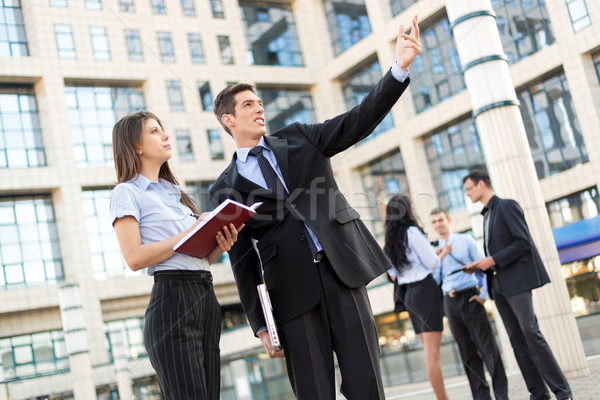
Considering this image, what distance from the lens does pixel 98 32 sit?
2900cm

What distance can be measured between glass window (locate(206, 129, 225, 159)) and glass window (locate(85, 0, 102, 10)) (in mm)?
6807

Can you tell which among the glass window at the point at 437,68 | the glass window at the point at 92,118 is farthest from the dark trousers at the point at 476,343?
the glass window at the point at 92,118

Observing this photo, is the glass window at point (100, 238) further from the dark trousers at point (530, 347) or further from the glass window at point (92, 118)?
the dark trousers at point (530, 347)

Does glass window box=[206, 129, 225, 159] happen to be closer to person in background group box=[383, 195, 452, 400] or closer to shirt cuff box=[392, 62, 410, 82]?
person in background group box=[383, 195, 452, 400]

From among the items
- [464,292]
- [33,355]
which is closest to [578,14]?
[464,292]

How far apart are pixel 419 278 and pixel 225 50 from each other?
87.2ft

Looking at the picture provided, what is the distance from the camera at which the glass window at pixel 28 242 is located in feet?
86.2

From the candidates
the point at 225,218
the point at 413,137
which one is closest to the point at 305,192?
the point at 225,218

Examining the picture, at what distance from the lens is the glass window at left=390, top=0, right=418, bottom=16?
1105 inches

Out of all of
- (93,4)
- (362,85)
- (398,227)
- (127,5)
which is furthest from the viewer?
(362,85)

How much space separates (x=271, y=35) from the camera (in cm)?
3247

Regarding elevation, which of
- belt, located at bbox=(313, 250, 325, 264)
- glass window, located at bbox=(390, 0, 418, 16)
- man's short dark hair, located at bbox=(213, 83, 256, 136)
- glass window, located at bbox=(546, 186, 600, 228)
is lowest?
belt, located at bbox=(313, 250, 325, 264)

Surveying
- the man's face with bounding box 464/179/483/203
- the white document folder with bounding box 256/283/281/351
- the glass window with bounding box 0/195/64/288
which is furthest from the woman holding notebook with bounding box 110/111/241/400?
the glass window with bounding box 0/195/64/288

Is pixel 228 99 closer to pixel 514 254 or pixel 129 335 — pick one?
pixel 514 254
